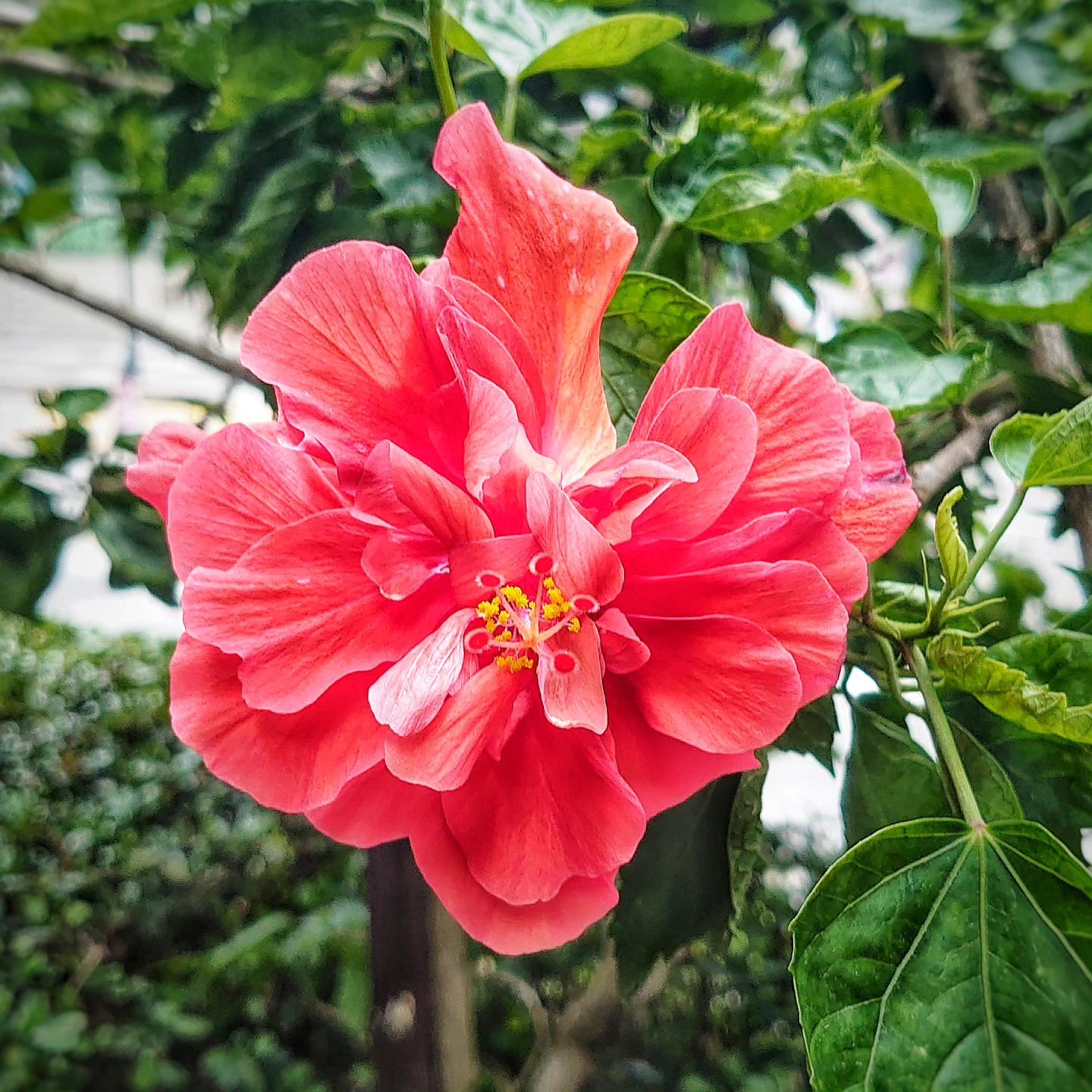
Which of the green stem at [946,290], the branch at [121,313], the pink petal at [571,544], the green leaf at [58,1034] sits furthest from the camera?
the green leaf at [58,1034]

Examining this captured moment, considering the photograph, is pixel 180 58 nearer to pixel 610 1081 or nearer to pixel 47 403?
pixel 47 403

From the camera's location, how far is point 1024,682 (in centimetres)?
32

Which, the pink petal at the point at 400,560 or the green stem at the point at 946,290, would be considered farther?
the green stem at the point at 946,290

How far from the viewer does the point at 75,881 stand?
184 centimetres

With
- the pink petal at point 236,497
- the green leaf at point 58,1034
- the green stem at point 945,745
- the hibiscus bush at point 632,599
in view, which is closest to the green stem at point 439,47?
the hibiscus bush at point 632,599

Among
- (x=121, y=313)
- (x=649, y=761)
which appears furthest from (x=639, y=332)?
(x=121, y=313)

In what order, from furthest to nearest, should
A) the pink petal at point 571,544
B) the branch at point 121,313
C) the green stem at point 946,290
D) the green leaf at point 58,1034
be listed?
the green leaf at point 58,1034
the branch at point 121,313
the green stem at point 946,290
the pink petal at point 571,544

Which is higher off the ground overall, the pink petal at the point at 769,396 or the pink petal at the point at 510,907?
the pink petal at the point at 769,396

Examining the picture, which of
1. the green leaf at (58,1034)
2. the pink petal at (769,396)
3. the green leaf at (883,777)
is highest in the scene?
the pink petal at (769,396)

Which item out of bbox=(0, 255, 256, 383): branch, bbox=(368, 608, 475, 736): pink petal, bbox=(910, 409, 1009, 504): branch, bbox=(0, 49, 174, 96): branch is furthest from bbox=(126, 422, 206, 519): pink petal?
bbox=(0, 49, 174, 96): branch

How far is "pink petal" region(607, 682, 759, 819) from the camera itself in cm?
32

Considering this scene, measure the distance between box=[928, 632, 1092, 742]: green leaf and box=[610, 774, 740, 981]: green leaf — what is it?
5.6 inches

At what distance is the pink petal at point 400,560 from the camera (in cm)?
29

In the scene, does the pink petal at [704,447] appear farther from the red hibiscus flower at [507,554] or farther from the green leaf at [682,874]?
the green leaf at [682,874]
